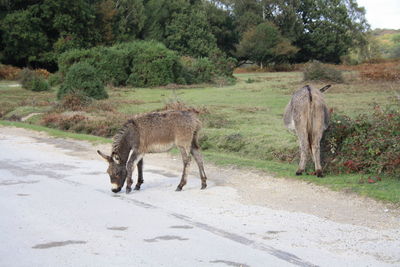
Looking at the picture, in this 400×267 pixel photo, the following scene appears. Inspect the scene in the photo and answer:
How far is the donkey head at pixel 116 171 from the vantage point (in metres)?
10.5

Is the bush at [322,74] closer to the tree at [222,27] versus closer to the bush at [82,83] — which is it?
the bush at [82,83]

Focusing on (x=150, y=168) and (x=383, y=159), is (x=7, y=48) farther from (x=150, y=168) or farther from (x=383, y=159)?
(x=383, y=159)

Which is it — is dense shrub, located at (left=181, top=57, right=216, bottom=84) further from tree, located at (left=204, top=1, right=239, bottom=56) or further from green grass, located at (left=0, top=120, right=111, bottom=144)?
tree, located at (left=204, top=1, right=239, bottom=56)

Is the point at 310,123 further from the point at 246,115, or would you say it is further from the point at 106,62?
the point at 106,62

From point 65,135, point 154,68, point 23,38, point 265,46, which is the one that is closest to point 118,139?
point 65,135

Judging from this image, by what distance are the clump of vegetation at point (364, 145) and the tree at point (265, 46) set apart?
59.3 metres

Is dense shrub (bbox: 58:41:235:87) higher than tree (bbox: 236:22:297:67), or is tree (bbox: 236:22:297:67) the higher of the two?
tree (bbox: 236:22:297:67)

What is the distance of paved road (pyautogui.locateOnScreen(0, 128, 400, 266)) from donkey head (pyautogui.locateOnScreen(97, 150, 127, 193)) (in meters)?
0.22

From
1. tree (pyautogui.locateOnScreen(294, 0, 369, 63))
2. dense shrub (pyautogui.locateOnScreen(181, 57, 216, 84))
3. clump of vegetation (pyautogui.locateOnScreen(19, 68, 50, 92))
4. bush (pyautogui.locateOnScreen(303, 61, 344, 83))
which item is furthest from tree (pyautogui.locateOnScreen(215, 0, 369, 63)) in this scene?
clump of vegetation (pyautogui.locateOnScreen(19, 68, 50, 92))

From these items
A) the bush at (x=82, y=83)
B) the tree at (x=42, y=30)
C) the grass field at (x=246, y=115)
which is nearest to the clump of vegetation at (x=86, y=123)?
the grass field at (x=246, y=115)

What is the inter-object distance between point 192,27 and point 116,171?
59779 millimetres

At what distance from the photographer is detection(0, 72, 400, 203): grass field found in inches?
468

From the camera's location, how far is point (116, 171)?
34.7 ft

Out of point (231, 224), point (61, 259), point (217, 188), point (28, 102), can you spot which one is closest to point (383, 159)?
point (217, 188)
